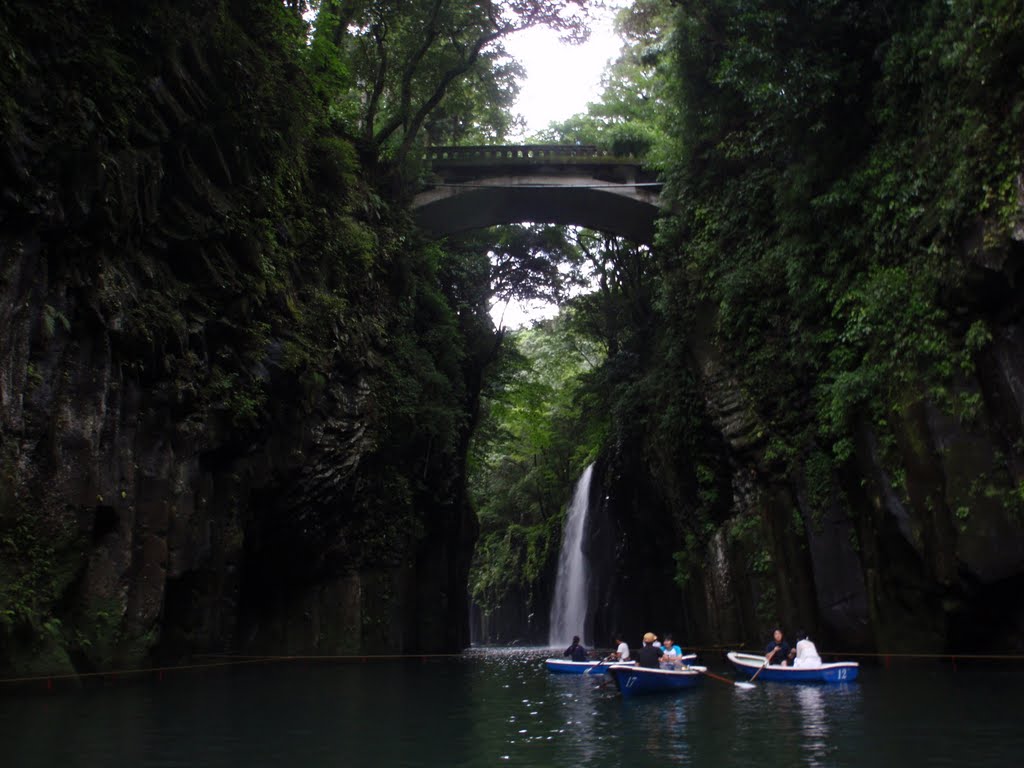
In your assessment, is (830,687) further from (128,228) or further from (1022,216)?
(128,228)

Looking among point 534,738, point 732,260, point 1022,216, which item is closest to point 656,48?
point 732,260

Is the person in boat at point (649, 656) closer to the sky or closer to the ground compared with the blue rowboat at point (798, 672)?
closer to the sky

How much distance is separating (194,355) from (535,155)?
14.8 metres

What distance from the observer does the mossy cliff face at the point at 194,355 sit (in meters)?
11.4

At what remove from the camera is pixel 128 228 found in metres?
13.2

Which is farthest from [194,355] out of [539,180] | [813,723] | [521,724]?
[539,180]

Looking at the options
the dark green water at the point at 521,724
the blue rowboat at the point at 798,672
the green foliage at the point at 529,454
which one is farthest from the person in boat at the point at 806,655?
the green foliage at the point at 529,454

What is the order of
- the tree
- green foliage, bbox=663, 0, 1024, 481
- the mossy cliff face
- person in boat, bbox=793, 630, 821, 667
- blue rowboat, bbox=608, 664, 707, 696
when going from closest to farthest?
1. the mossy cliff face
2. blue rowboat, bbox=608, 664, 707, 696
3. green foliage, bbox=663, 0, 1024, 481
4. person in boat, bbox=793, 630, 821, 667
5. the tree

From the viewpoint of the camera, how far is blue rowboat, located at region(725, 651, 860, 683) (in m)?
13.2

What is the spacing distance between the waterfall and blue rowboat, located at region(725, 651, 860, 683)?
1882cm

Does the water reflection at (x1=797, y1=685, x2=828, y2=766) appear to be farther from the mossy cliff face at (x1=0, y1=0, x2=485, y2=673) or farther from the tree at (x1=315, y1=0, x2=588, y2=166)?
the tree at (x1=315, y1=0, x2=588, y2=166)

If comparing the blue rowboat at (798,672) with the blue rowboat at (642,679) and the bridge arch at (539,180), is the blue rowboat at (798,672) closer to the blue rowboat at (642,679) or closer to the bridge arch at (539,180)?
the blue rowboat at (642,679)

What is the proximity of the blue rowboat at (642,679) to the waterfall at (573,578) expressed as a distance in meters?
21.0

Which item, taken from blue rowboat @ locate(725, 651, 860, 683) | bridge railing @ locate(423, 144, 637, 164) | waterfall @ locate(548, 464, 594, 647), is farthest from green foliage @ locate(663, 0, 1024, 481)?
waterfall @ locate(548, 464, 594, 647)
